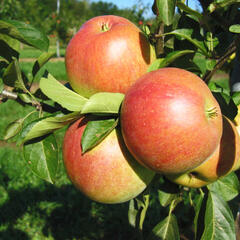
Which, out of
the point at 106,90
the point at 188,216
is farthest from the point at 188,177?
the point at 188,216

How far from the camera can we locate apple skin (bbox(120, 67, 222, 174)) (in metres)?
0.53

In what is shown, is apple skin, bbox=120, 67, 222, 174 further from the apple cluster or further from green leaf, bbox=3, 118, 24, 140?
green leaf, bbox=3, 118, 24, 140

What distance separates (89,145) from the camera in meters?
0.58

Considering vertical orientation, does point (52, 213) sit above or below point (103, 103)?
below

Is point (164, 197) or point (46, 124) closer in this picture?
point (46, 124)

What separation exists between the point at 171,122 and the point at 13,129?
451 millimetres

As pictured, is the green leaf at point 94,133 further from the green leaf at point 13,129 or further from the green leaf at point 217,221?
the green leaf at point 217,221

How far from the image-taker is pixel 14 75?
0.69 m

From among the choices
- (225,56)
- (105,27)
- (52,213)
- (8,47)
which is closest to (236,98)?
(225,56)

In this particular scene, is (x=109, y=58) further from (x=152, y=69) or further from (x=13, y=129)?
(x=13, y=129)

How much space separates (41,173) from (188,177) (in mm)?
357

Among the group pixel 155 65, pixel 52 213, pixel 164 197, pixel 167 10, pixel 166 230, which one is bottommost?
pixel 52 213

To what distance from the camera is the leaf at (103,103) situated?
0.57 metres

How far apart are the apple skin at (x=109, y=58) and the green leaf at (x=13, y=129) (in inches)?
8.4
